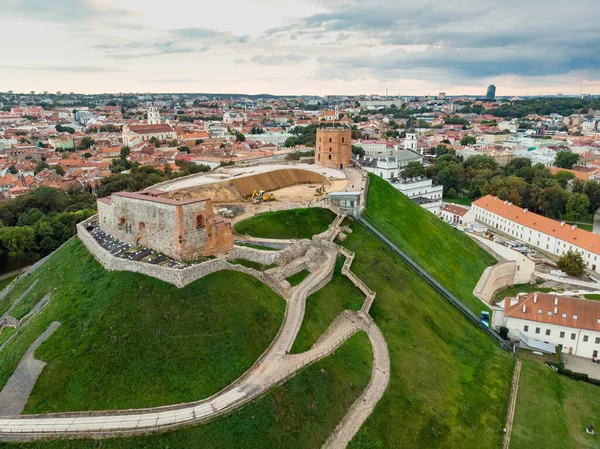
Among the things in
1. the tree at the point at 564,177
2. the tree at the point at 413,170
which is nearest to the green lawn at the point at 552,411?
the tree at the point at 413,170

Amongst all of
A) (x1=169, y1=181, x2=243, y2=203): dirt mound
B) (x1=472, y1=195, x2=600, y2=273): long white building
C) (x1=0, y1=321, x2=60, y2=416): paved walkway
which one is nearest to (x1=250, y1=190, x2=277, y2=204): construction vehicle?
(x1=169, y1=181, x2=243, y2=203): dirt mound

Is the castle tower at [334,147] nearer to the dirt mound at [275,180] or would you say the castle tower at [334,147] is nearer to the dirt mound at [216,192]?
the dirt mound at [275,180]

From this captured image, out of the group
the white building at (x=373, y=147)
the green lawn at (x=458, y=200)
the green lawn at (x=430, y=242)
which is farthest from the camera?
the white building at (x=373, y=147)

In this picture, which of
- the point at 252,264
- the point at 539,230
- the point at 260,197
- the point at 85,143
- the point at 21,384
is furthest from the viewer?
the point at 85,143

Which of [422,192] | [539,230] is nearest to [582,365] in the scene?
[539,230]

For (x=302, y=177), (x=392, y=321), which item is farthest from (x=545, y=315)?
(x=302, y=177)

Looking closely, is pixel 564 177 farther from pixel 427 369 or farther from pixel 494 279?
pixel 427 369

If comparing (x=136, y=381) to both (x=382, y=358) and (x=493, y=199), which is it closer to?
(x=382, y=358)

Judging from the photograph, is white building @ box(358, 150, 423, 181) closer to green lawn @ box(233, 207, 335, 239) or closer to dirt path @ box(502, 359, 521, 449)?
green lawn @ box(233, 207, 335, 239)
